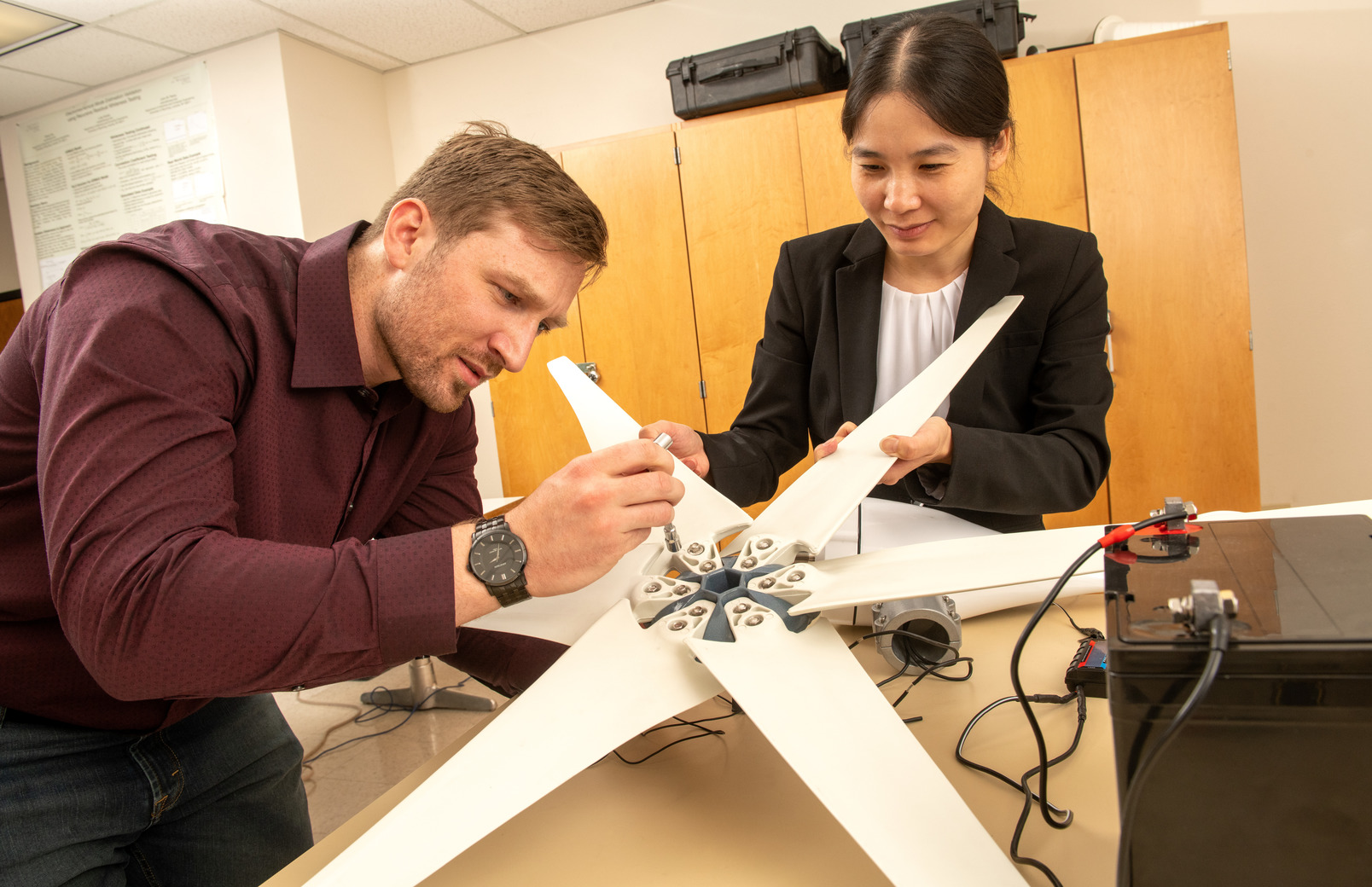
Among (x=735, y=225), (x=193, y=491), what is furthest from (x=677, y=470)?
(x=735, y=225)

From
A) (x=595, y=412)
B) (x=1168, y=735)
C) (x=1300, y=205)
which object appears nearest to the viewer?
(x=1168, y=735)

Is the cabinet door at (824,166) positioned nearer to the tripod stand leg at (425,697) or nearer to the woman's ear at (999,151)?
the woman's ear at (999,151)

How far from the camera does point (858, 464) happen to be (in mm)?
1008

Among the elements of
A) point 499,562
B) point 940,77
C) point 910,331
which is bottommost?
point 499,562

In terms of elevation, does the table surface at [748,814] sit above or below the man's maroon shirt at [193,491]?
below

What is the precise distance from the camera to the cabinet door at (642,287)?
3.37m

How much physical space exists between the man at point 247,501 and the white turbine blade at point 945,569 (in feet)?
0.61

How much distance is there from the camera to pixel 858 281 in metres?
1.44

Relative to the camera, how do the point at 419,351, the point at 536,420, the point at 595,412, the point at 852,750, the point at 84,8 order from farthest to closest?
1. the point at 536,420
2. the point at 84,8
3. the point at 595,412
4. the point at 419,351
5. the point at 852,750

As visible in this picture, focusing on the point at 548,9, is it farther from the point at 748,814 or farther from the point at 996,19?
the point at 748,814

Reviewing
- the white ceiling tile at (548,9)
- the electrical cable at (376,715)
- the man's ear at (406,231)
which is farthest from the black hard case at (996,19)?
the electrical cable at (376,715)

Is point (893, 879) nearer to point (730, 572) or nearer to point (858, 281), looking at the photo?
point (730, 572)

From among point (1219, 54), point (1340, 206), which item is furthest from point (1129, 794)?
point (1340, 206)

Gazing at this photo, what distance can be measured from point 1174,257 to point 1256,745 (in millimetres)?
2828
